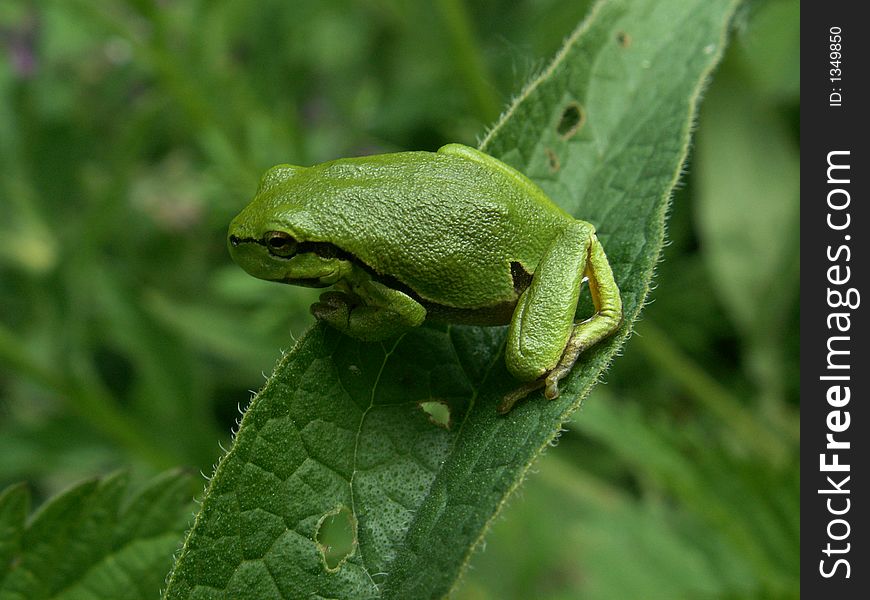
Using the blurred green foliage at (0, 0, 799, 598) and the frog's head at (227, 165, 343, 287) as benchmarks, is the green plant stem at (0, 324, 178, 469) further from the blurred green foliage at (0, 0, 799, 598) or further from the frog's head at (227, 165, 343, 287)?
the frog's head at (227, 165, 343, 287)

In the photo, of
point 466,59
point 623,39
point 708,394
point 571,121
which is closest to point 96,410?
point 466,59

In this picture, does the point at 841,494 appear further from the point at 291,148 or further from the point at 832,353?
the point at 291,148

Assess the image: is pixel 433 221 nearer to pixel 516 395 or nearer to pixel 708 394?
pixel 516 395

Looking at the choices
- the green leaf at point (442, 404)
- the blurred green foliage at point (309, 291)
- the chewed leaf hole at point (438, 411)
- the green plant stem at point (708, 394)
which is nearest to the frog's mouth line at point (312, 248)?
the green leaf at point (442, 404)

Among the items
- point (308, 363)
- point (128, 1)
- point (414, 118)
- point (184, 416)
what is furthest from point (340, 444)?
point (414, 118)

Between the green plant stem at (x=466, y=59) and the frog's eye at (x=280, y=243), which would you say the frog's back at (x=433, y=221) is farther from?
Result: the green plant stem at (x=466, y=59)

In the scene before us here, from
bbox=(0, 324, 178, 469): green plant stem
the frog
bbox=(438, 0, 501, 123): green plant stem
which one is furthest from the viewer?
bbox=(438, 0, 501, 123): green plant stem

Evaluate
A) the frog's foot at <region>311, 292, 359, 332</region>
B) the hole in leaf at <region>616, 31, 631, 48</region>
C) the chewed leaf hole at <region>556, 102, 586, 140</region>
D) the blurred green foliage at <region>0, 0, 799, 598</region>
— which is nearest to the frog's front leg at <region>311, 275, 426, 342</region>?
the frog's foot at <region>311, 292, 359, 332</region>
